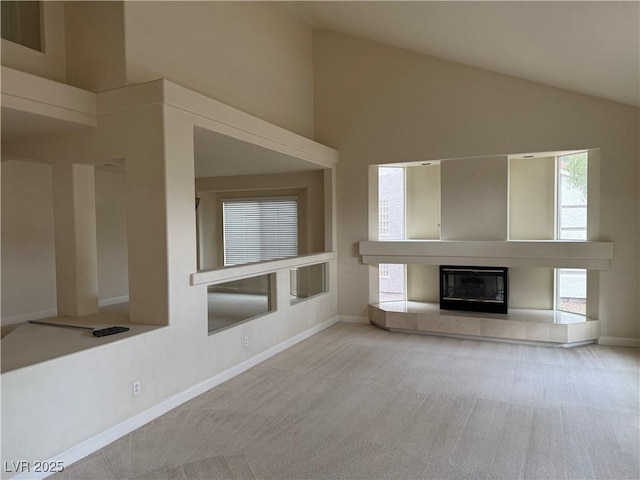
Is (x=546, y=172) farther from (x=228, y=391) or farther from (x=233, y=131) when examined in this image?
(x=228, y=391)

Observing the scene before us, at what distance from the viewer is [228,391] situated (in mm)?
4016

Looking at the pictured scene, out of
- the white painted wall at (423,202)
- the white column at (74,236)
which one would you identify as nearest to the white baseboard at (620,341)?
the white painted wall at (423,202)

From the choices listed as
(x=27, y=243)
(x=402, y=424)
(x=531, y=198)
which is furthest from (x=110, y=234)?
(x=531, y=198)

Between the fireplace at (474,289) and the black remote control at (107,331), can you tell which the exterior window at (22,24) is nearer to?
the black remote control at (107,331)

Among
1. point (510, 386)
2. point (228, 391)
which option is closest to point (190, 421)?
point (228, 391)

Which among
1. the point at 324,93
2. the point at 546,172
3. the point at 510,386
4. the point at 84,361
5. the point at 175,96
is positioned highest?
the point at 324,93

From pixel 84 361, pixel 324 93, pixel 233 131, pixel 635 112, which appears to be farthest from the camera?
pixel 324 93

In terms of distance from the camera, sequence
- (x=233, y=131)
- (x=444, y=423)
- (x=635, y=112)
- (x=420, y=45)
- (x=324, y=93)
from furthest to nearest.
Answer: (x=324, y=93)
(x=420, y=45)
(x=635, y=112)
(x=233, y=131)
(x=444, y=423)

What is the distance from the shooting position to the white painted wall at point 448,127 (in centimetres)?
528

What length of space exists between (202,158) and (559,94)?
4.84 metres

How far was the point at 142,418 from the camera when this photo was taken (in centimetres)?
334

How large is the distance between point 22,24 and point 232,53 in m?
2.15

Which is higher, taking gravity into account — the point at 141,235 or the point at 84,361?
the point at 141,235

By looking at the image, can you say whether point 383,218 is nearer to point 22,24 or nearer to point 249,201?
point 249,201
